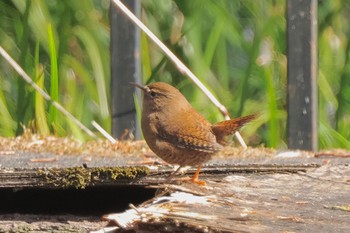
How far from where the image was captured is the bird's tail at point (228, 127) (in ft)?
11.5

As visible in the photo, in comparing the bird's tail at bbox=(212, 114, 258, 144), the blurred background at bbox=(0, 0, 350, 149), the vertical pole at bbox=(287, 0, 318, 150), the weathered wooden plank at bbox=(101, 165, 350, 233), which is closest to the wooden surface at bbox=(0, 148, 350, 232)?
the weathered wooden plank at bbox=(101, 165, 350, 233)

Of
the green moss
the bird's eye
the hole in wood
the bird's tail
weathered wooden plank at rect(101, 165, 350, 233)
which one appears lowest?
the hole in wood

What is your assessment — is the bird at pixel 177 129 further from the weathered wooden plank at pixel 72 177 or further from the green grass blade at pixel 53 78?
the weathered wooden plank at pixel 72 177

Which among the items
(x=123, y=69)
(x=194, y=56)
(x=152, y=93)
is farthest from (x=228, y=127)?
(x=194, y=56)

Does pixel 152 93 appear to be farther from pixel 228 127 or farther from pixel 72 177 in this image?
pixel 72 177

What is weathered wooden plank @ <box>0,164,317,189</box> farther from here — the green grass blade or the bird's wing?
the green grass blade

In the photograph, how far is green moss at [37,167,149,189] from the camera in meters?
2.47

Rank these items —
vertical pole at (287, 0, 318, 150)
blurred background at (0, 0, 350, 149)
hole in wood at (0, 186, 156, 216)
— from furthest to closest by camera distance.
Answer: blurred background at (0, 0, 350, 149) → vertical pole at (287, 0, 318, 150) → hole in wood at (0, 186, 156, 216)

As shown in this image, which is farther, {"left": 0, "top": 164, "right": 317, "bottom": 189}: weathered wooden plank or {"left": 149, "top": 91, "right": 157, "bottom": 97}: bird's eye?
{"left": 149, "top": 91, "right": 157, "bottom": 97}: bird's eye

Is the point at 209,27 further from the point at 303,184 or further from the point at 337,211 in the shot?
the point at 337,211

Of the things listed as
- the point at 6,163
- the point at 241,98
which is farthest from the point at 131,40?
the point at 6,163

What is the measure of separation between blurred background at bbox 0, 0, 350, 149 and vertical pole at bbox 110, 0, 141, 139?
0.37 ft

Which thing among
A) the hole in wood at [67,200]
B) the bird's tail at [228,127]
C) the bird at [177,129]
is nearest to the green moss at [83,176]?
the hole in wood at [67,200]

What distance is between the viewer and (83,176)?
2.47 metres
